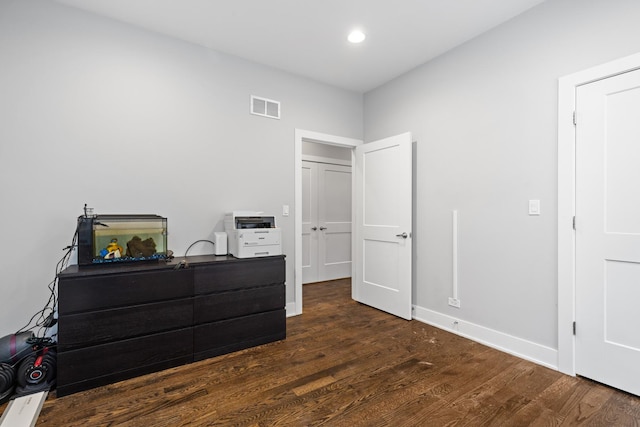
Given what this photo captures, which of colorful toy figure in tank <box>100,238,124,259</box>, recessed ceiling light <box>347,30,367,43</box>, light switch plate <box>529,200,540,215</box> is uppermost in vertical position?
recessed ceiling light <box>347,30,367,43</box>

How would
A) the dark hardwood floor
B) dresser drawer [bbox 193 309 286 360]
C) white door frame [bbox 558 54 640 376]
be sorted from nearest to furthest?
the dark hardwood floor → white door frame [bbox 558 54 640 376] → dresser drawer [bbox 193 309 286 360]

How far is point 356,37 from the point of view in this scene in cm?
286

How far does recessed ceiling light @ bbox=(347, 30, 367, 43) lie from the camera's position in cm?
279

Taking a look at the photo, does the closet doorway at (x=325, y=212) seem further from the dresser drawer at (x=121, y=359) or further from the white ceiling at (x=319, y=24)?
the dresser drawer at (x=121, y=359)

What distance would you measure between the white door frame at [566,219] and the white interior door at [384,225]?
133 cm

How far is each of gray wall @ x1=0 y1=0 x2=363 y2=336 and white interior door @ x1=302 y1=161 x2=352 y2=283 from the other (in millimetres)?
1566

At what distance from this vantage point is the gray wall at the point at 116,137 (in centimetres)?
228

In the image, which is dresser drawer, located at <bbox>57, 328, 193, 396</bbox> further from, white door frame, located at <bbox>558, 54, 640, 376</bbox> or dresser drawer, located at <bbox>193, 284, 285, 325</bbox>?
white door frame, located at <bbox>558, 54, 640, 376</bbox>

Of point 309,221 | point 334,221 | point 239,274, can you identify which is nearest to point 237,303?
point 239,274

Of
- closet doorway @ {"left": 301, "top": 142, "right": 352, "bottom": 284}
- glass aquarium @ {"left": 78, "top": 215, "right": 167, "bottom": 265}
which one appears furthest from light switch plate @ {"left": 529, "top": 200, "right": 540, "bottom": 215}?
closet doorway @ {"left": 301, "top": 142, "right": 352, "bottom": 284}

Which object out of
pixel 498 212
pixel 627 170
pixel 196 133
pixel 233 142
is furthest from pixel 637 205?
pixel 196 133

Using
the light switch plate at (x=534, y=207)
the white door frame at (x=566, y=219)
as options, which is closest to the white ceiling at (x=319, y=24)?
the white door frame at (x=566, y=219)

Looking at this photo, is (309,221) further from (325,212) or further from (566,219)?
(566,219)

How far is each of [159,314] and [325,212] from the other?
3.36m
